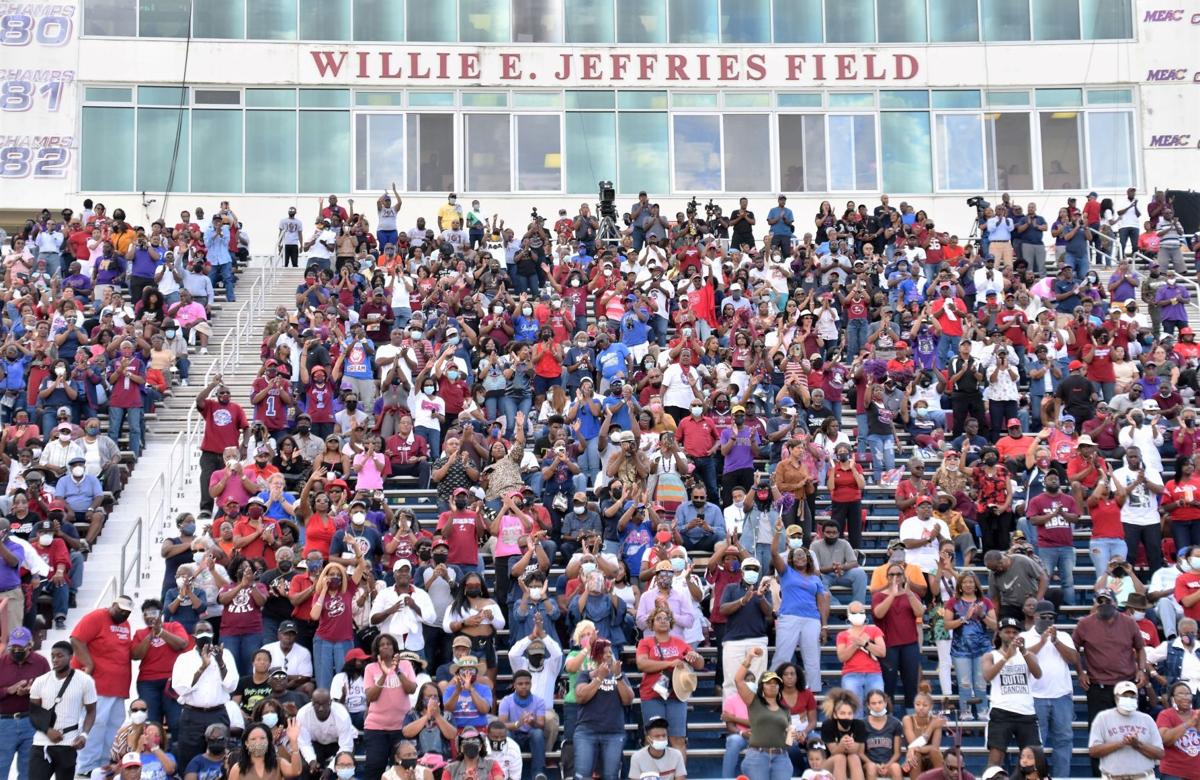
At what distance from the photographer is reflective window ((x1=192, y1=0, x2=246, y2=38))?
111ft

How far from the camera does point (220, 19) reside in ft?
111

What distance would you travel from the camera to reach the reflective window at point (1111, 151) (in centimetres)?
3453

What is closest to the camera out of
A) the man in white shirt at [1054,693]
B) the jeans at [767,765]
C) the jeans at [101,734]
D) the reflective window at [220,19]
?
the jeans at [767,765]

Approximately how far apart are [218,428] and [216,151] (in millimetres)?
14514

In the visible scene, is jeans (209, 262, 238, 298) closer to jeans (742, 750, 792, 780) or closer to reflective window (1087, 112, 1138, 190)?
jeans (742, 750, 792, 780)

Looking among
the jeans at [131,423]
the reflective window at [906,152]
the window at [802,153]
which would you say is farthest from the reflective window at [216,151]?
the reflective window at [906,152]

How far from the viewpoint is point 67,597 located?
17.9 metres

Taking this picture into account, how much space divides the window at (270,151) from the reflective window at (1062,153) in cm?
1467

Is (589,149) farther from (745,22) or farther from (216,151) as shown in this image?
(216,151)

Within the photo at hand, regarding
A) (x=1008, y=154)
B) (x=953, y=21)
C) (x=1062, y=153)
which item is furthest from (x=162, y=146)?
(x=1062, y=153)

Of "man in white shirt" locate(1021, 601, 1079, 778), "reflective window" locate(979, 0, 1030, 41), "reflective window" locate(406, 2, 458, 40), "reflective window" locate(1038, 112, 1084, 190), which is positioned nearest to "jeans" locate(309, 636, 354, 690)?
"man in white shirt" locate(1021, 601, 1079, 778)

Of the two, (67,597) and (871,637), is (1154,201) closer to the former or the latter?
(871,637)

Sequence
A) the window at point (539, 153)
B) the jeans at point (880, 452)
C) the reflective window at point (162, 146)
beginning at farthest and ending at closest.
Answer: the window at point (539, 153) → the reflective window at point (162, 146) → the jeans at point (880, 452)

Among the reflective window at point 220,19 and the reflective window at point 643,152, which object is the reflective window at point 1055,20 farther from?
the reflective window at point 220,19
